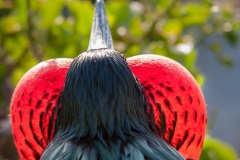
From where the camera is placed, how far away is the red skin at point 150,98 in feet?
2.69

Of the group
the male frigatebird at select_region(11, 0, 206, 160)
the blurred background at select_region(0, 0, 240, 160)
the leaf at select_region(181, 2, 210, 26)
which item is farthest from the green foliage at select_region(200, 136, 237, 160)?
the male frigatebird at select_region(11, 0, 206, 160)

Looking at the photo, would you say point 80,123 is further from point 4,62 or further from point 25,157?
point 4,62

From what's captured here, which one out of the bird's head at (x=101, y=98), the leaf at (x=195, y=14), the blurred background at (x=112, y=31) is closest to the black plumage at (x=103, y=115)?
the bird's head at (x=101, y=98)

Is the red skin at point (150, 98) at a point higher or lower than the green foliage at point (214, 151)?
higher

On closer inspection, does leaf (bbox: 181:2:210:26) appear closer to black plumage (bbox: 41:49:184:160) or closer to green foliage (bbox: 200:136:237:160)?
green foliage (bbox: 200:136:237:160)

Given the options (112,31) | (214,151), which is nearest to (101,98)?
(214,151)

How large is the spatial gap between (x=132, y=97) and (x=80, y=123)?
6cm

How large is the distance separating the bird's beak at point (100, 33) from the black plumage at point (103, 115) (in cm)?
2

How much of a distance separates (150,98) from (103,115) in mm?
98

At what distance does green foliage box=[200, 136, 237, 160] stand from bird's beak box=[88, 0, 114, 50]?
19.6 inches

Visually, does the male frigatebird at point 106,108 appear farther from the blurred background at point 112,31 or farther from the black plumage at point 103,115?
the blurred background at point 112,31

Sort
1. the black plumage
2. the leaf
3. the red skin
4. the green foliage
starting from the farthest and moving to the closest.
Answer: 1. the leaf
2. the green foliage
3. the red skin
4. the black plumage

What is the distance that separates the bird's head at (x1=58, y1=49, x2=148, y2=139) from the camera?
2.39ft

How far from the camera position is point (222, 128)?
3.61 metres
